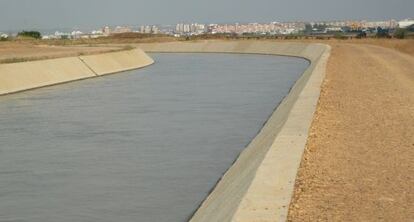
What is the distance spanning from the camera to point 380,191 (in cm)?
892

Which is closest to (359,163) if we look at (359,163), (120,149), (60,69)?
(359,163)

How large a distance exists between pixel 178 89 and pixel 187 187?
21900mm

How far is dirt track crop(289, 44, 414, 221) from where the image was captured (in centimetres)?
807

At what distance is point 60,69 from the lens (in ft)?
140

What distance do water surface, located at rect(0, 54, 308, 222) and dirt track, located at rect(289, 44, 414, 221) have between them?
6.97 ft

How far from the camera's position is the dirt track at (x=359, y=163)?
26.5ft

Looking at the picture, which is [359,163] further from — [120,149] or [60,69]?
[60,69]

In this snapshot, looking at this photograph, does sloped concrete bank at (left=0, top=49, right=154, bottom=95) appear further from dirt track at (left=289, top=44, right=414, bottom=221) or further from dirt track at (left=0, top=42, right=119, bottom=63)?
dirt track at (left=289, top=44, right=414, bottom=221)

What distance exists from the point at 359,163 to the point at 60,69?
1333 inches

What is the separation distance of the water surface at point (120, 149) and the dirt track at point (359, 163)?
6.97ft

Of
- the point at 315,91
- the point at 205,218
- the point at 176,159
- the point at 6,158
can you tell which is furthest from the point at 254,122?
the point at 205,218

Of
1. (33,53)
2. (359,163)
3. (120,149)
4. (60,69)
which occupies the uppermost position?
(359,163)

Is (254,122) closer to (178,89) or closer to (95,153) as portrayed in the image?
(95,153)

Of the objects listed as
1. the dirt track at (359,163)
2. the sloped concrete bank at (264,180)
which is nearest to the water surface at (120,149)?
the sloped concrete bank at (264,180)
